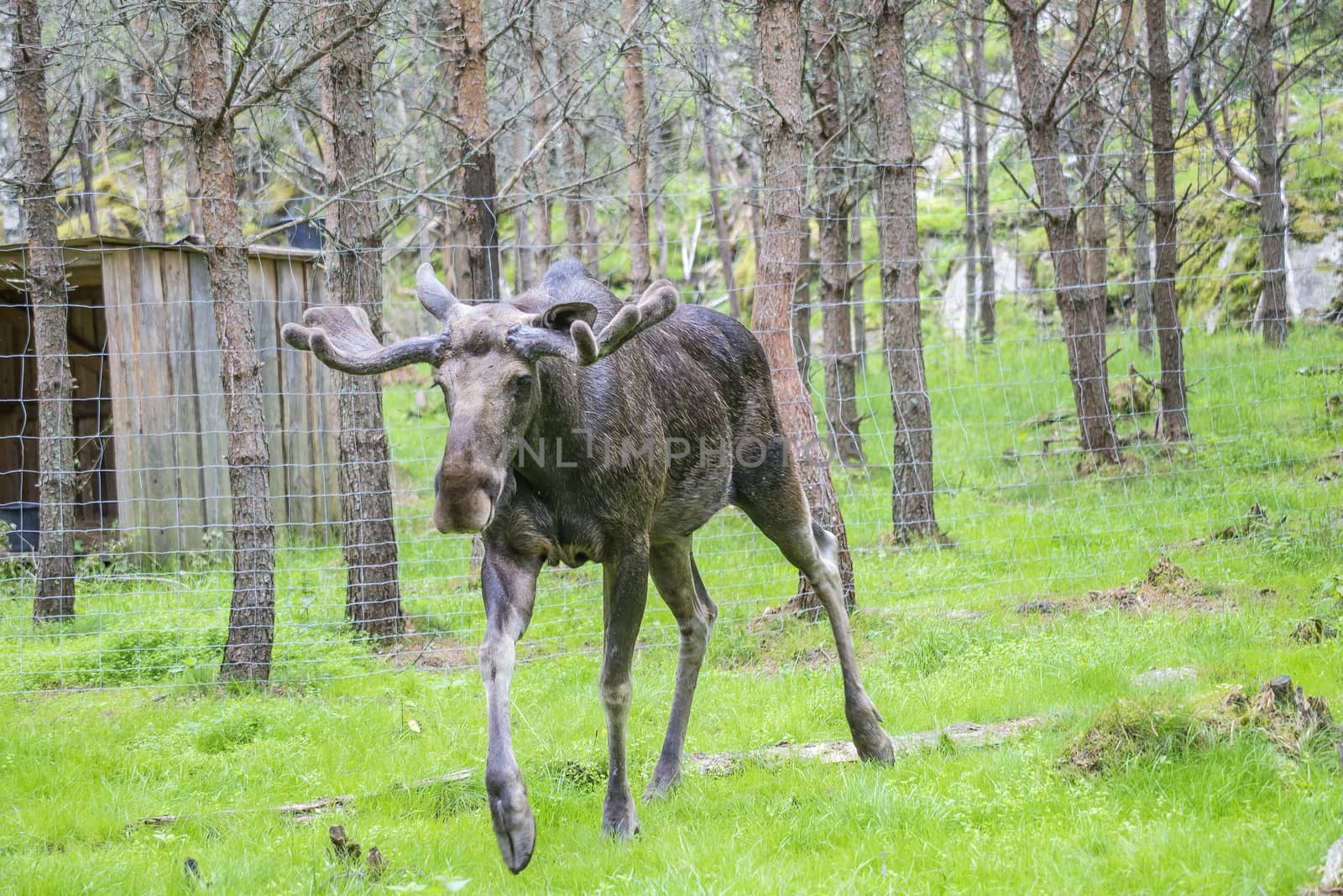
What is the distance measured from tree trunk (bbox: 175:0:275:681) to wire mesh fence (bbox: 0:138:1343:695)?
0.33 meters

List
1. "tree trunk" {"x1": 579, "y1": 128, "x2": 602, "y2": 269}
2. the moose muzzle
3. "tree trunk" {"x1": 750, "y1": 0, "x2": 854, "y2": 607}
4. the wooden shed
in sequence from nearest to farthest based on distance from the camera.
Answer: the moose muzzle
"tree trunk" {"x1": 750, "y1": 0, "x2": 854, "y2": 607}
the wooden shed
"tree trunk" {"x1": 579, "y1": 128, "x2": 602, "y2": 269}

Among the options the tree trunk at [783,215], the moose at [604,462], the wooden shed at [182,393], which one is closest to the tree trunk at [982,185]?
the tree trunk at [783,215]

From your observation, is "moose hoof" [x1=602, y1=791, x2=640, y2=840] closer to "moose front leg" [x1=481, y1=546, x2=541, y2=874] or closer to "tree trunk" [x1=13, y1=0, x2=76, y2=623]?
"moose front leg" [x1=481, y1=546, x2=541, y2=874]

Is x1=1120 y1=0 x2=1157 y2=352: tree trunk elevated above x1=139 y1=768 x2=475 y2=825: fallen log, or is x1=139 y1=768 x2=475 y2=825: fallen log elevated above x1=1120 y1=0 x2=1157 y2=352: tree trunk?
x1=1120 y1=0 x2=1157 y2=352: tree trunk

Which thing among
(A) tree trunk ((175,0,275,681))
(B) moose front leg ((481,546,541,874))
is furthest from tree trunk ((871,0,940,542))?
(B) moose front leg ((481,546,541,874))

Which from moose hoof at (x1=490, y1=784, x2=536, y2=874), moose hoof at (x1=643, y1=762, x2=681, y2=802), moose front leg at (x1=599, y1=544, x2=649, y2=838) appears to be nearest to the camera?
moose hoof at (x1=490, y1=784, x2=536, y2=874)

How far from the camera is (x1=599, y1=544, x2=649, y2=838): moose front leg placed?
4.65 metres

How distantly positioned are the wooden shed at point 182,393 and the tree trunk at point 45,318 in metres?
1.35

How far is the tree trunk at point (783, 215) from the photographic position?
7742 mm

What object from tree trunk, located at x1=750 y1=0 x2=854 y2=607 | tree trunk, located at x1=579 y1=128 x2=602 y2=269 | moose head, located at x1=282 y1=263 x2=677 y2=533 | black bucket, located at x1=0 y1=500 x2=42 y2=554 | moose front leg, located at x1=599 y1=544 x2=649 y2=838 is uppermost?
tree trunk, located at x1=579 y1=128 x2=602 y2=269

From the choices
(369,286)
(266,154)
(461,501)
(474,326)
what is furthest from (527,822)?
(266,154)

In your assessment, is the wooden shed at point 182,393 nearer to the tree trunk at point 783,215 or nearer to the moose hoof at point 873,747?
the tree trunk at point 783,215

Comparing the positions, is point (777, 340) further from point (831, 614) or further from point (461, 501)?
point (461, 501)

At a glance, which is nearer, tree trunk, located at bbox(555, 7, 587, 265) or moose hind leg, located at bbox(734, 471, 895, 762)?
moose hind leg, located at bbox(734, 471, 895, 762)
